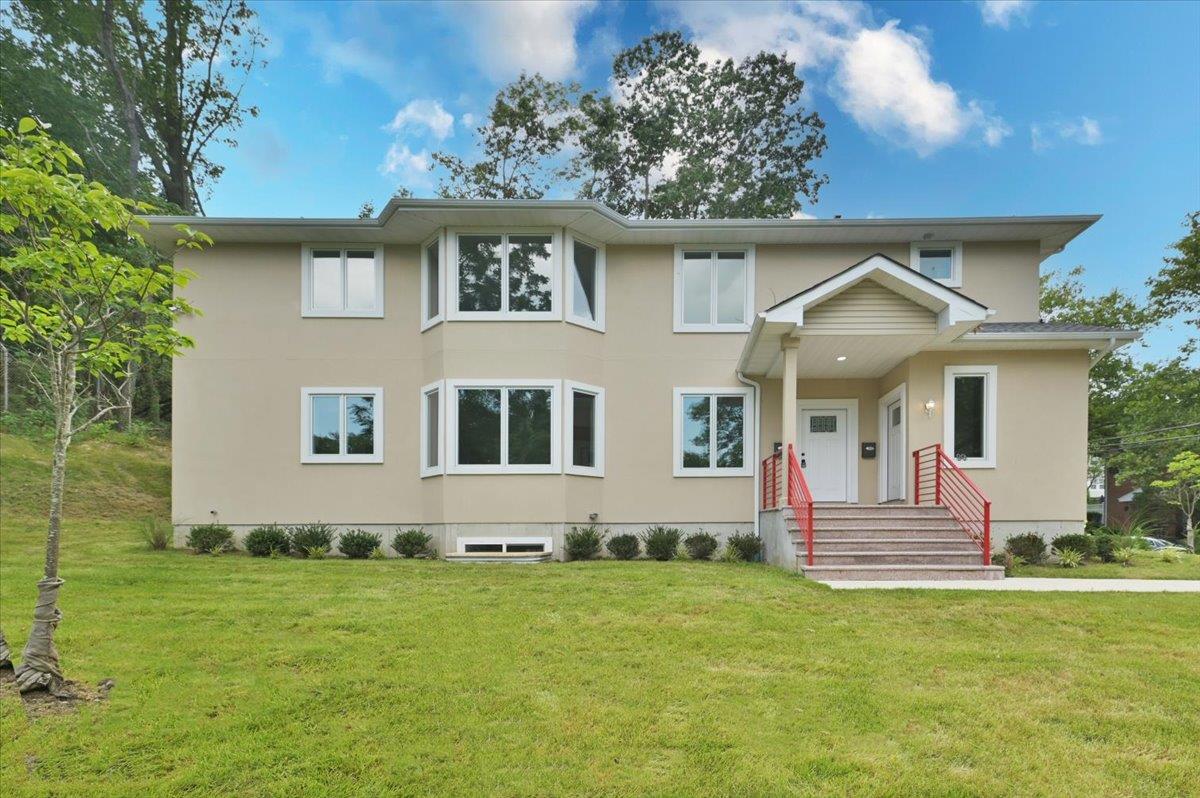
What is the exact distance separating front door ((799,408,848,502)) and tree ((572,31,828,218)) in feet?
45.2

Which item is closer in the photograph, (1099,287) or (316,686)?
(316,686)

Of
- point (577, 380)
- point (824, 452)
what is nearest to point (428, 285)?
point (577, 380)

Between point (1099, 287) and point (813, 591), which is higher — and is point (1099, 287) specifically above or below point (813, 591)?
above

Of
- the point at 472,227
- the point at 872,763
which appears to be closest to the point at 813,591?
the point at 872,763

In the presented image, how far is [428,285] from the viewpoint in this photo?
37.5 ft

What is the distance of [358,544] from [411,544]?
2.80ft

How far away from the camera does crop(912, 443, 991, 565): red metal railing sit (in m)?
8.79

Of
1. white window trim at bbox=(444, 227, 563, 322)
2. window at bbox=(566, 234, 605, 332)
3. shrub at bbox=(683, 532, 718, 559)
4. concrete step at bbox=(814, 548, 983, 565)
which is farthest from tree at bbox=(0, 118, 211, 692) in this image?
shrub at bbox=(683, 532, 718, 559)

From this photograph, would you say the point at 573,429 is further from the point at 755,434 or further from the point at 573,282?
the point at 755,434

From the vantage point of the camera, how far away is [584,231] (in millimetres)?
11016

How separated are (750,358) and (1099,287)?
23.8m

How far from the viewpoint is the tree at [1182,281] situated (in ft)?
65.3

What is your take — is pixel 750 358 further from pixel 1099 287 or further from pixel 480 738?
pixel 1099 287

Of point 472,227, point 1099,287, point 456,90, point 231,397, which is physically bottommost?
point 231,397
